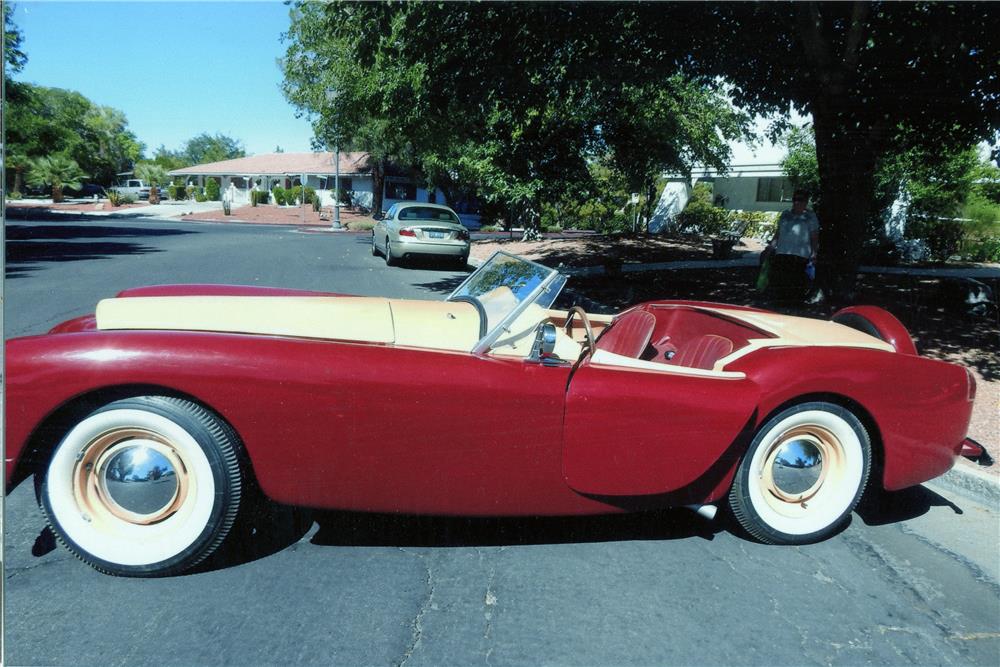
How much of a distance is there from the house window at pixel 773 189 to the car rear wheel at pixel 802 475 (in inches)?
959

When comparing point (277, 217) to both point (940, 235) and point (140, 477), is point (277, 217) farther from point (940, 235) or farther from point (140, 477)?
point (140, 477)

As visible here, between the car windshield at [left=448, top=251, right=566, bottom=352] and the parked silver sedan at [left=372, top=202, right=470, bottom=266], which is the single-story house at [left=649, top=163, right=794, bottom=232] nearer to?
the parked silver sedan at [left=372, top=202, right=470, bottom=266]

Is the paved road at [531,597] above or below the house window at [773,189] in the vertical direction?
below

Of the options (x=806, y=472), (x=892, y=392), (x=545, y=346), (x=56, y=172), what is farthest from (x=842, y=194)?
(x=56, y=172)

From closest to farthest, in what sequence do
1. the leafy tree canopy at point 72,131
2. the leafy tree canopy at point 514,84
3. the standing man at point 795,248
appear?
the standing man at point 795,248 → the leafy tree canopy at point 514,84 → the leafy tree canopy at point 72,131

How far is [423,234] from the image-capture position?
14102mm

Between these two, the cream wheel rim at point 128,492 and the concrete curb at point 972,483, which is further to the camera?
the concrete curb at point 972,483

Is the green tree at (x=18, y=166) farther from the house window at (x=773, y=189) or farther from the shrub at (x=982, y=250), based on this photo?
the shrub at (x=982, y=250)

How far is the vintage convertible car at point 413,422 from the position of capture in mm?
2340

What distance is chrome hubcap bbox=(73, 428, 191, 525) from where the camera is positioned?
7.86ft

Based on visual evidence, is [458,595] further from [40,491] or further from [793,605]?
[40,491]

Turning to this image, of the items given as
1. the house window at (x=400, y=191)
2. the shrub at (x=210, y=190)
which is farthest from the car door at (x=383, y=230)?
the shrub at (x=210, y=190)

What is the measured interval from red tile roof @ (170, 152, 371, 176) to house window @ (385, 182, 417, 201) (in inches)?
90.5

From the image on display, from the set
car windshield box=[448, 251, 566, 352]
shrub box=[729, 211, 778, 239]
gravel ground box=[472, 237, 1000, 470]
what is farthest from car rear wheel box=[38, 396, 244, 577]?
shrub box=[729, 211, 778, 239]
